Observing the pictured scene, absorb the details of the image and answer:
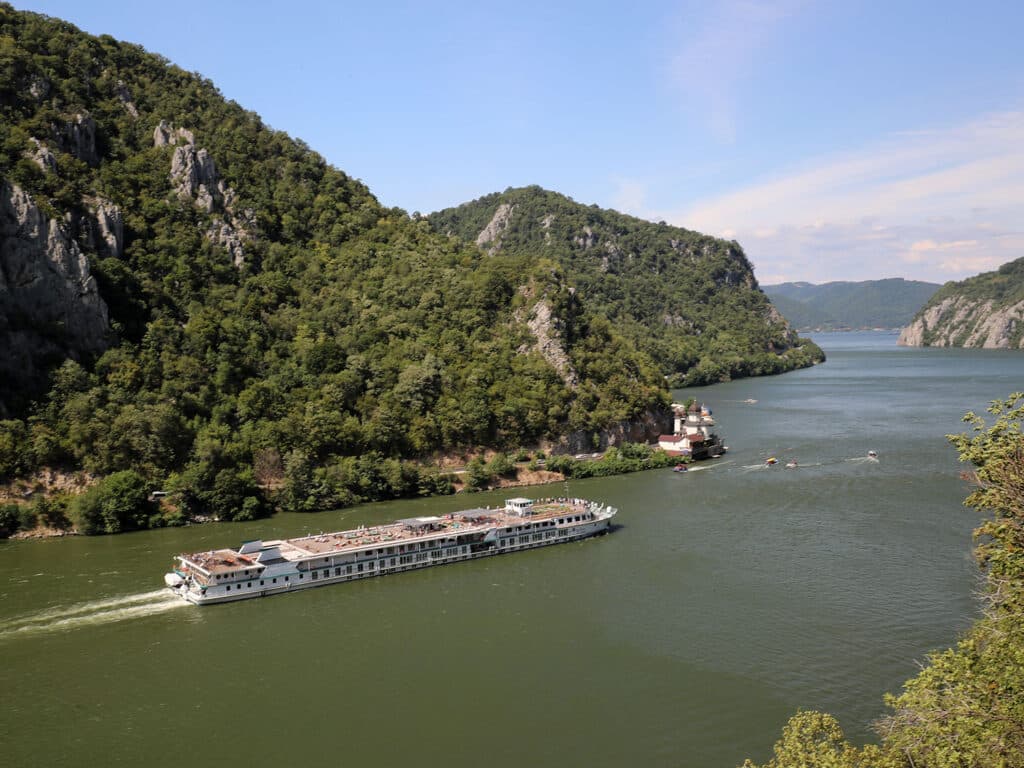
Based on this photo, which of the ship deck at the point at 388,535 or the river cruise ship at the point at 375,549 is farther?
the ship deck at the point at 388,535

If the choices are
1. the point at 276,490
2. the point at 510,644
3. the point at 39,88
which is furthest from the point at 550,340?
the point at 39,88

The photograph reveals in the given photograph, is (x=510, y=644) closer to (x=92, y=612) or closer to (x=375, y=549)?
(x=375, y=549)

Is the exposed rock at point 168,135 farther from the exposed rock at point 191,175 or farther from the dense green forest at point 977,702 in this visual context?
the dense green forest at point 977,702

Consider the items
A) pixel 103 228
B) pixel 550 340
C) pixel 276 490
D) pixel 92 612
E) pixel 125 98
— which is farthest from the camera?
pixel 125 98

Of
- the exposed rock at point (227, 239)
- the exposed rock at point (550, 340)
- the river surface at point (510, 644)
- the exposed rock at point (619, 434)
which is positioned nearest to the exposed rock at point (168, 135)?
the exposed rock at point (227, 239)

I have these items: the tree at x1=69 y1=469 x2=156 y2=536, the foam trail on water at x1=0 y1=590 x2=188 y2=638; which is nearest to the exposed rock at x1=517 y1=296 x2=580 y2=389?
the tree at x1=69 y1=469 x2=156 y2=536
